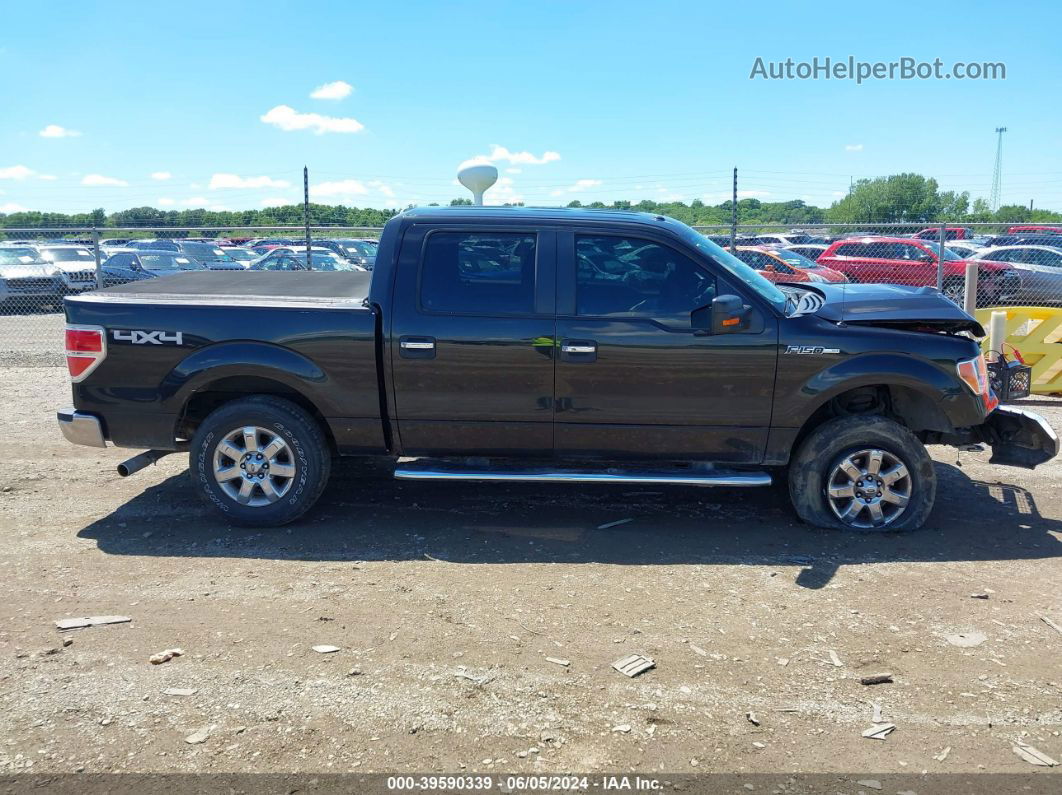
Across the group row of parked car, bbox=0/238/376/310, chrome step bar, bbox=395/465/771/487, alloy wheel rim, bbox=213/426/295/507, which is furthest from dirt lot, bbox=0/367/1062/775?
row of parked car, bbox=0/238/376/310

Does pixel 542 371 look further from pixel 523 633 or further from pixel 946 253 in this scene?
pixel 946 253

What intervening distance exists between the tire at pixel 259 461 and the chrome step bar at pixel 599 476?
61 centimetres

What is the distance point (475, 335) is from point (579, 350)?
647mm

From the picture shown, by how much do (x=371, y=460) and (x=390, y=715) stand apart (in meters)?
3.74

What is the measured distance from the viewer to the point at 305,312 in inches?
217

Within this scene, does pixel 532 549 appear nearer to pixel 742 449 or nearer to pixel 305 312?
pixel 742 449

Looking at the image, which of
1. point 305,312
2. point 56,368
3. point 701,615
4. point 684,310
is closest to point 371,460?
point 305,312

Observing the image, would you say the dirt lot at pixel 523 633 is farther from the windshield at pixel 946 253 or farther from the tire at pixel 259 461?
the windshield at pixel 946 253

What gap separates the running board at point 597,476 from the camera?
5.49 m

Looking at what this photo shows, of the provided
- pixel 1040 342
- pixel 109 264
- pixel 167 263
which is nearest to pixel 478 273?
pixel 1040 342

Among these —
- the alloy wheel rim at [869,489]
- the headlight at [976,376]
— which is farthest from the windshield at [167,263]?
the headlight at [976,376]

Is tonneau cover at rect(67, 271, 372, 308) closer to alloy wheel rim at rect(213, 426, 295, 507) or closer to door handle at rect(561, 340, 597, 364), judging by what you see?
alloy wheel rim at rect(213, 426, 295, 507)

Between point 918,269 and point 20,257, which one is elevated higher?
point 20,257

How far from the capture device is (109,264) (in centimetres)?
2253
